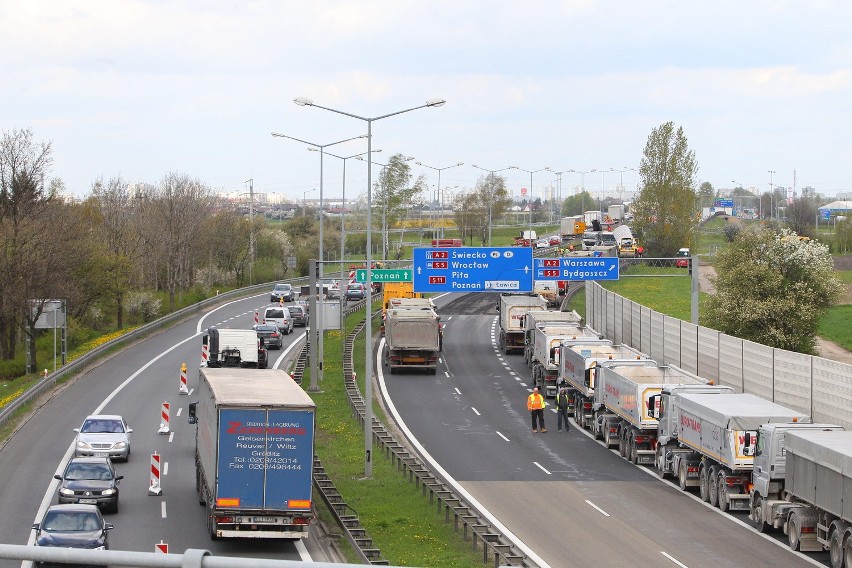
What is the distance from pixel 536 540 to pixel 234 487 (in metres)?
7.23

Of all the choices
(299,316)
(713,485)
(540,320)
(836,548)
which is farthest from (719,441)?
(299,316)

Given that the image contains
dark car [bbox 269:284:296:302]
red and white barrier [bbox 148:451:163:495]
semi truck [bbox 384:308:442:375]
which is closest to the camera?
red and white barrier [bbox 148:451:163:495]

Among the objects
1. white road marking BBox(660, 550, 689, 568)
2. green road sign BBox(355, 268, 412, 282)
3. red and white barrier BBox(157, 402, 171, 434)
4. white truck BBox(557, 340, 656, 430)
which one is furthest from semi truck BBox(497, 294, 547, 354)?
white road marking BBox(660, 550, 689, 568)

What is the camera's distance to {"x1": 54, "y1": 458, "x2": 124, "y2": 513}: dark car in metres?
30.8

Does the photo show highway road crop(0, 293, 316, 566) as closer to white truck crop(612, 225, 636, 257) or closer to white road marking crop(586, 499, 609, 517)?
white road marking crop(586, 499, 609, 517)

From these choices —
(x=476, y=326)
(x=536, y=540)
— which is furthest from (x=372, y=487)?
(x=476, y=326)

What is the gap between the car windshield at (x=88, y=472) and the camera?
103 ft

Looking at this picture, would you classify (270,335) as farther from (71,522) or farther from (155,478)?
(71,522)

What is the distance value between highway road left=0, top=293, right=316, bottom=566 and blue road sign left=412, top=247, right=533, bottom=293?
1192 cm

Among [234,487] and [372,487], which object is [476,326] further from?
[234,487]

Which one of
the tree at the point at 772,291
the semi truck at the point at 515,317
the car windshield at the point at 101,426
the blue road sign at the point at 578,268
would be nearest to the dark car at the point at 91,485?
the car windshield at the point at 101,426

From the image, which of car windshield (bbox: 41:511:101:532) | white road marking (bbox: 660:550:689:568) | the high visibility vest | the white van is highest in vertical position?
the white van

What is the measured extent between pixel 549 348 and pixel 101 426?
2146 centimetres

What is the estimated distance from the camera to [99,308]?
87.8m
